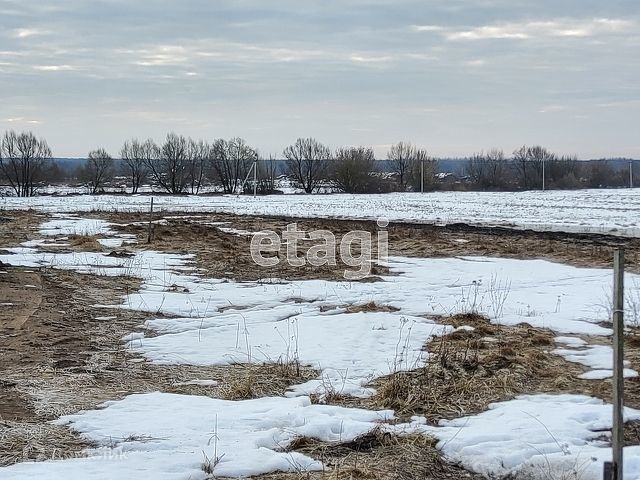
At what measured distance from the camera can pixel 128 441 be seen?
218 inches

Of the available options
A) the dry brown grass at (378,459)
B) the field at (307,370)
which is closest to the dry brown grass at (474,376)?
the field at (307,370)

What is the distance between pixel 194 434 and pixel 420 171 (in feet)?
284

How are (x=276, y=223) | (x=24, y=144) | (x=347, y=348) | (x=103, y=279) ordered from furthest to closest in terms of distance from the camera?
(x=24, y=144) → (x=276, y=223) → (x=103, y=279) → (x=347, y=348)

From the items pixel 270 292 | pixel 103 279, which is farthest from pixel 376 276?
pixel 103 279

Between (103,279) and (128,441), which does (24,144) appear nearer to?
(103,279)

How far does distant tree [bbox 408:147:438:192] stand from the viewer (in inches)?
3519

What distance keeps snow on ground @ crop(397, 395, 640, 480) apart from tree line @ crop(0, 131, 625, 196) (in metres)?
73.3

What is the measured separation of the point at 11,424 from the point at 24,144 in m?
84.8

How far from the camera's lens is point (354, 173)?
8200 cm

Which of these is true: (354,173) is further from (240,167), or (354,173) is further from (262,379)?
(262,379)

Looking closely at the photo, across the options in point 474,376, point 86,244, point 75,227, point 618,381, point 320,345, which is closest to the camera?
point 618,381

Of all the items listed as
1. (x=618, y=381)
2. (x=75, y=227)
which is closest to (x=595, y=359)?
(x=618, y=381)

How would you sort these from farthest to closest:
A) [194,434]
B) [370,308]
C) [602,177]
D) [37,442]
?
[602,177] → [370,308] → [194,434] → [37,442]

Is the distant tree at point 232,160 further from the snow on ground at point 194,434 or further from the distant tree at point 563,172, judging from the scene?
the snow on ground at point 194,434
